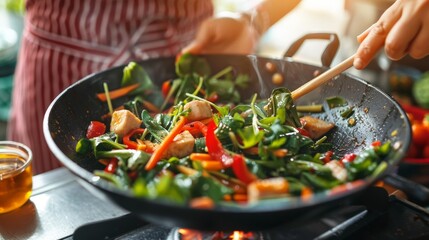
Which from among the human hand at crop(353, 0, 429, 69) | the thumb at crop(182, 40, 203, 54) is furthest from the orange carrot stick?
the thumb at crop(182, 40, 203, 54)

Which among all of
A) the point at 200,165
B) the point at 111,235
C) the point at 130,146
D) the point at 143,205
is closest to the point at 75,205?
the point at 111,235

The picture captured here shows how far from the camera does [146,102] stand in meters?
1.78

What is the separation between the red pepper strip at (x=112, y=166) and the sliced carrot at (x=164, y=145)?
0.35 feet

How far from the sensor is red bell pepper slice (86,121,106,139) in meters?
1.55

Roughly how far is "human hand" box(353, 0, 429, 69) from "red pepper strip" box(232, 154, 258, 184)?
0.47 meters

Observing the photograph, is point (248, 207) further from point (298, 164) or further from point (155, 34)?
point (155, 34)

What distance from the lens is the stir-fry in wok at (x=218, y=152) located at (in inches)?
42.9

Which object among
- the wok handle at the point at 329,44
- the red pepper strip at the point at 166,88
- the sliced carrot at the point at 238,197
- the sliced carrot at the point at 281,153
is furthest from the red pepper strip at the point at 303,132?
the red pepper strip at the point at 166,88

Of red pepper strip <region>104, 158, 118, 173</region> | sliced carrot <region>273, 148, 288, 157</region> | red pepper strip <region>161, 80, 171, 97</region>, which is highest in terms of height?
red pepper strip <region>161, 80, 171, 97</region>

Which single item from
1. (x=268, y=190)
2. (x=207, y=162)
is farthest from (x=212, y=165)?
(x=268, y=190)

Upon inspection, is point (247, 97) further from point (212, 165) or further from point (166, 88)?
point (212, 165)

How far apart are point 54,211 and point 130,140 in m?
0.37

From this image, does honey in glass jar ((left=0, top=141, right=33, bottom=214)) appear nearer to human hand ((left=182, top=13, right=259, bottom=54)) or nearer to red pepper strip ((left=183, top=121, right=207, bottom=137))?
red pepper strip ((left=183, top=121, right=207, bottom=137))

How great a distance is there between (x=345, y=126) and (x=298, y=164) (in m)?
0.38
